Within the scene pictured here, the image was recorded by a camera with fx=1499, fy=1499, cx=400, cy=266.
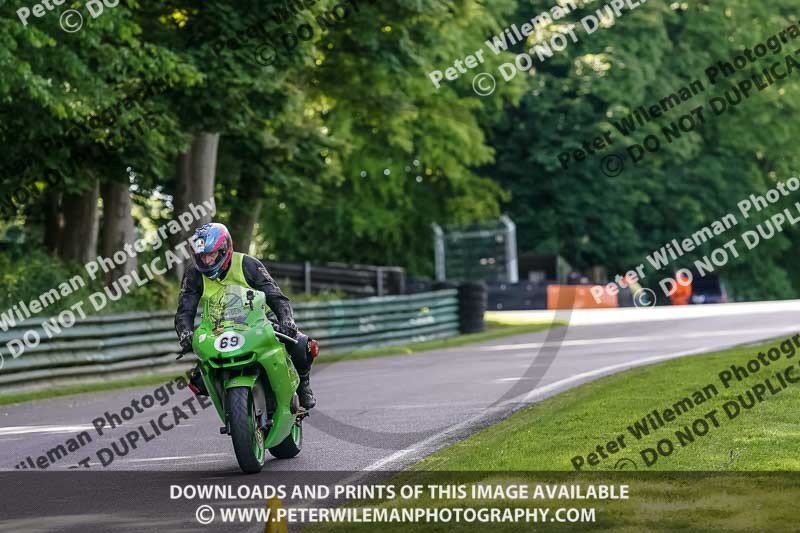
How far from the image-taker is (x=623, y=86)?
51938 millimetres

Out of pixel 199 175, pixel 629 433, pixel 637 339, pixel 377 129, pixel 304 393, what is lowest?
pixel 629 433

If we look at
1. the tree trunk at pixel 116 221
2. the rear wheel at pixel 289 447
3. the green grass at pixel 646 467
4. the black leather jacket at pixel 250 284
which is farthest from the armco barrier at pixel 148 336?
the black leather jacket at pixel 250 284

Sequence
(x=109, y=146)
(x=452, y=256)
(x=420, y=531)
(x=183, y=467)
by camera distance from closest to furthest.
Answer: (x=420, y=531) < (x=183, y=467) < (x=109, y=146) < (x=452, y=256)

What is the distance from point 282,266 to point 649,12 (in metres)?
16.8

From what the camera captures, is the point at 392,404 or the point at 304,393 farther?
the point at 392,404

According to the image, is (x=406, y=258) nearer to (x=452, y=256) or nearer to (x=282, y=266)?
(x=452, y=256)

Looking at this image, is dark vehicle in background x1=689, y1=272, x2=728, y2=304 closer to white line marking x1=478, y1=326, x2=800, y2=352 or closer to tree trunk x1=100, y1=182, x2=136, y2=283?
white line marking x1=478, y1=326, x2=800, y2=352

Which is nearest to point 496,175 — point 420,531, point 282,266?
A: point 282,266

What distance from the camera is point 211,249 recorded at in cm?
1040

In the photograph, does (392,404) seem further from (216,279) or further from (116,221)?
(116,221)

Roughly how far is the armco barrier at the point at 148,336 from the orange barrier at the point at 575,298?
13.2m

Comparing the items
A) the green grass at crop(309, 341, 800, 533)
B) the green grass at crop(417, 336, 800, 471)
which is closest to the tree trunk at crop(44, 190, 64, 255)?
the green grass at crop(417, 336, 800, 471)

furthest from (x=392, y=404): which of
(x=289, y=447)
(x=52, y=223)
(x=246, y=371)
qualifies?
(x=52, y=223)

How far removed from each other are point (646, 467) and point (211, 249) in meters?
3.33
